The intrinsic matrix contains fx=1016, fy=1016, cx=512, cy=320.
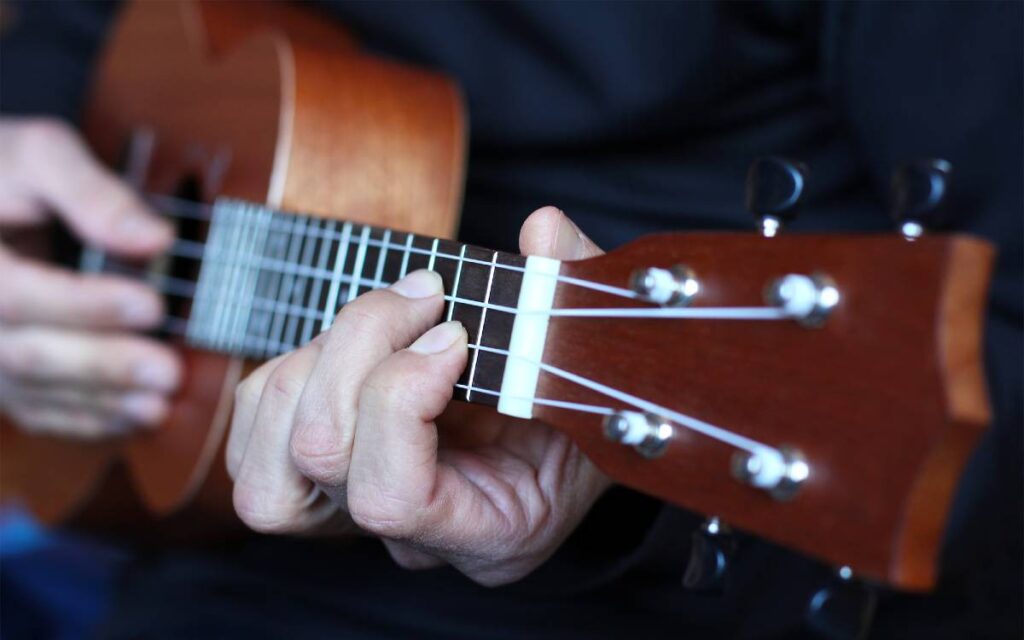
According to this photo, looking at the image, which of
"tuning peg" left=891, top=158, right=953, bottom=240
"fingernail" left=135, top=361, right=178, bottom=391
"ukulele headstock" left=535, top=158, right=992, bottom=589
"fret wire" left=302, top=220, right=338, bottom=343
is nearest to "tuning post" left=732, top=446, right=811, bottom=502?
"ukulele headstock" left=535, top=158, right=992, bottom=589

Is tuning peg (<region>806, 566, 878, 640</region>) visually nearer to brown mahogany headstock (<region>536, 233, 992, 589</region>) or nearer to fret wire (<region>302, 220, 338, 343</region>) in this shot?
brown mahogany headstock (<region>536, 233, 992, 589</region>)

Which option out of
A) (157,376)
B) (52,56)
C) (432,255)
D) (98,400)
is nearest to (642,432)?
(432,255)

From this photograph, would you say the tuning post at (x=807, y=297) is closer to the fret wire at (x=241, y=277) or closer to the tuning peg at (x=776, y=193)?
the tuning peg at (x=776, y=193)

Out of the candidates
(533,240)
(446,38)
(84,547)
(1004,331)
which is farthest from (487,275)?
(84,547)

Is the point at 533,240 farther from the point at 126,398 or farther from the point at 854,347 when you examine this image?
the point at 126,398

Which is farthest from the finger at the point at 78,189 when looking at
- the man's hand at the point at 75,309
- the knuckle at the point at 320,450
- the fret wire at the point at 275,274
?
the knuckle at the point at 320,450
